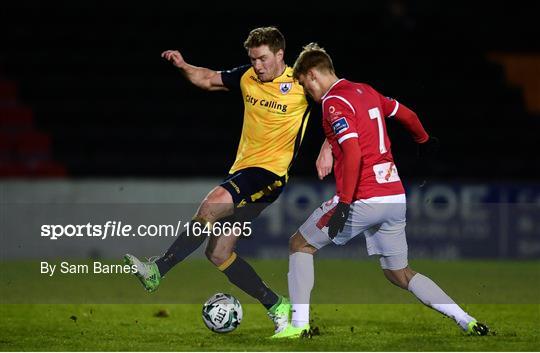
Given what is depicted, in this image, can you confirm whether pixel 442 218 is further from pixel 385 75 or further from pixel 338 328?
pixel 338 328

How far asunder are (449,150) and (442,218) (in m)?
2.46

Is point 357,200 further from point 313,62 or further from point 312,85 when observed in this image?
point 313,62

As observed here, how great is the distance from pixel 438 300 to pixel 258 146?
167 centimetres

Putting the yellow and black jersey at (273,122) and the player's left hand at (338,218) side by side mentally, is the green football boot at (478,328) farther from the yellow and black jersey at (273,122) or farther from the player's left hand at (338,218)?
the yellow and black jersey at (273,122)

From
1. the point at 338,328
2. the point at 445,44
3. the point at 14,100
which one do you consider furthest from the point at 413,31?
the point at 338,328

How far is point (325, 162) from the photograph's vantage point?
7.11m

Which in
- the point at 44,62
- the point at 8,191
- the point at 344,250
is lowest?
the point at 344,250

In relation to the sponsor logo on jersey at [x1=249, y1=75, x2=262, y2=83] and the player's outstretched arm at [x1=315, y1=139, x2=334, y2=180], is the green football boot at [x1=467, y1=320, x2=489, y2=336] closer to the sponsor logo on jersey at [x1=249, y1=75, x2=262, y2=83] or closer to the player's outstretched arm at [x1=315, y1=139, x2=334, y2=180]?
the player's outstretched arm at [x1=315, y1=139, x2=334, y2=180]

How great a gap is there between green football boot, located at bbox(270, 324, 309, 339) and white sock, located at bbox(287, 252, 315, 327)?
0.10 feet

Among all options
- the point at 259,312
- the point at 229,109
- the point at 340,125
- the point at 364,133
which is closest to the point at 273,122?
the point at 364,133

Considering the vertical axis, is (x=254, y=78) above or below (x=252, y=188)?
above

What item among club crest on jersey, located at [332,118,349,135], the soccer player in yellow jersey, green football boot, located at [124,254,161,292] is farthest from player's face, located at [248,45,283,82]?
green football boot, located at [124,254,161,292]

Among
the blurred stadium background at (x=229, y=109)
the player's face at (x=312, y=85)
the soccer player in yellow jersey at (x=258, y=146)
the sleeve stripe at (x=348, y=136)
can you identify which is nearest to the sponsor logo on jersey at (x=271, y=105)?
the soccer player in yellow jersey at (x=258, y=146)

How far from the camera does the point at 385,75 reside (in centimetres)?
1738
